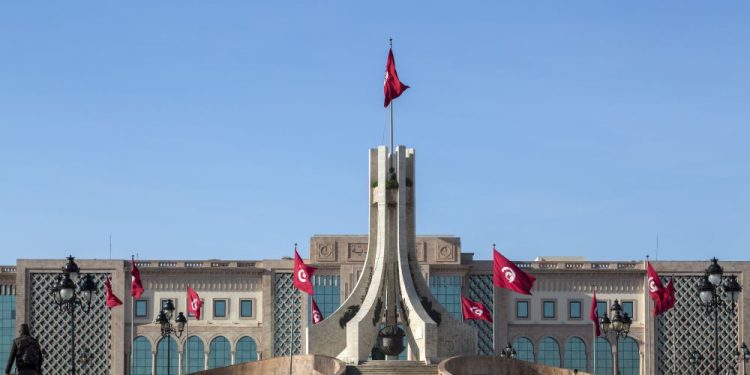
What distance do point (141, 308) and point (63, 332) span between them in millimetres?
4657

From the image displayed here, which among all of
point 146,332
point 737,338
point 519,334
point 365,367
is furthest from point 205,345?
point 365,367

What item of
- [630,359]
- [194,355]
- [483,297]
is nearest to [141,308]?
[194,355]

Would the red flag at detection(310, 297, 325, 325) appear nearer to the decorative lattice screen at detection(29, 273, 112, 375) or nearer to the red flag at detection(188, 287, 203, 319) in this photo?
the red flag at detection(188, 287, 203, 319)

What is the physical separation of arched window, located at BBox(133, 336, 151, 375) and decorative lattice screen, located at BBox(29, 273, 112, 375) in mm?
1516

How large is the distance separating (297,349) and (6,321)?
55.7ft

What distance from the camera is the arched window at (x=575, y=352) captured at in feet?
327

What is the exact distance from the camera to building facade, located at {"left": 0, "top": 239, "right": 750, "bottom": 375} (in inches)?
3883

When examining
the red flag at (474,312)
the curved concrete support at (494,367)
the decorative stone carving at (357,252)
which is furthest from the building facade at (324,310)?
the curved concrete support at (494,367)

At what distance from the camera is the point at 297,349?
325 ft

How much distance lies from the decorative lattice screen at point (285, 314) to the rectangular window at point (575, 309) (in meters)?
15.7

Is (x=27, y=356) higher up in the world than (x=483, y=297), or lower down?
lower down

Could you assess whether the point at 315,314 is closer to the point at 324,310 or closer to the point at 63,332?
the point at 324,310

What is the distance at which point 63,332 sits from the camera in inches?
3883

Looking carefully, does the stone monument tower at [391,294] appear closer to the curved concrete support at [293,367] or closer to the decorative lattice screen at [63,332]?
the curved concrete support at [293,367]
